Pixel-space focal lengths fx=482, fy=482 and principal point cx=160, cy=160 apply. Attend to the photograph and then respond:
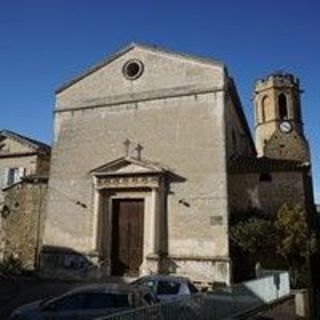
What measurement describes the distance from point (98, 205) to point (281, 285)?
372 inches

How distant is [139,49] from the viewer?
2505 cm

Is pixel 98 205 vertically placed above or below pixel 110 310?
above

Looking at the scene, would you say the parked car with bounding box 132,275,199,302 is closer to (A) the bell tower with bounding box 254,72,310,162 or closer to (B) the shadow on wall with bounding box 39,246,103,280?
(B) the shadow on wall with bounding box 39,246,103,280

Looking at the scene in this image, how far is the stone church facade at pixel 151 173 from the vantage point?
69.8 ft

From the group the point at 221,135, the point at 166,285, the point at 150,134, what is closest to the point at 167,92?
the point at 150,134

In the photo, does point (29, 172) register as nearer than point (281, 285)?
No

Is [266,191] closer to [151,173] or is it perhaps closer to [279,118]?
[151,173]

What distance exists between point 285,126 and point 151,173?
1562 centimetres

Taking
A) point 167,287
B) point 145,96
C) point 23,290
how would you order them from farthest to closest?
point 145,96 → point 23,290 → point 167,287

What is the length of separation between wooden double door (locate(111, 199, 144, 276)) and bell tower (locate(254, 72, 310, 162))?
13.8 metres

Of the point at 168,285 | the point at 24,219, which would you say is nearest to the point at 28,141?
the point at 24,219

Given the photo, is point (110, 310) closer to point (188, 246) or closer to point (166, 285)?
point (166, 285)

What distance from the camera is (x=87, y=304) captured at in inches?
427

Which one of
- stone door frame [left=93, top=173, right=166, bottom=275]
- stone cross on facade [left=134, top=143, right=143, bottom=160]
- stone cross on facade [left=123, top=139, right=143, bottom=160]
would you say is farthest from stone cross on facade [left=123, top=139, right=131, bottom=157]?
stone door frame [left=93, top=173, right=166, bottom=275]
